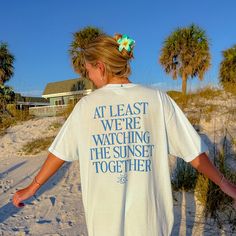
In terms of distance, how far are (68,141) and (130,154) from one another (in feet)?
1.03

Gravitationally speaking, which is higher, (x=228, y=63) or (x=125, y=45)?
(x=228, y=63)

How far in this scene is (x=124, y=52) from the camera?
1.74m

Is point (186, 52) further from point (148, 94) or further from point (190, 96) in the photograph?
point (148, 94)

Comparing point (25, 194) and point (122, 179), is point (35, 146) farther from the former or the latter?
point (122, 179)

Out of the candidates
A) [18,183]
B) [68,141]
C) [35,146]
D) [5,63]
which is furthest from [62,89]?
[68,141]

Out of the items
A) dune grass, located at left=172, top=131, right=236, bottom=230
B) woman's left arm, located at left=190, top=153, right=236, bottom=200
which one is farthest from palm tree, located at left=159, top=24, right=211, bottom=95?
woman's left arm, located at left=190, top=153, right=236, bottom=200

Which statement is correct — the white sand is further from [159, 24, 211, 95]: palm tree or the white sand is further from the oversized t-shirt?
[159, 24, 211, 95]: palm tree

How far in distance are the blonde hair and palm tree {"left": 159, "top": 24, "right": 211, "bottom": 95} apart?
21.9 meters

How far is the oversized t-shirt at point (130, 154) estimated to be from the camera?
167cm

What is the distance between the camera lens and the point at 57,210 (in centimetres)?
479

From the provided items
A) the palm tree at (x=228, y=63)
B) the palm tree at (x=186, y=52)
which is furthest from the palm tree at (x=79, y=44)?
the palm tree at (x=228, y=63)

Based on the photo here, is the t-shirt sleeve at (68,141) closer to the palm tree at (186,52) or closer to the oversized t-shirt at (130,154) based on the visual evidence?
the oversized t-shirt at (130,154)

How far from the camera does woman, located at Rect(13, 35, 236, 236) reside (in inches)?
65.9

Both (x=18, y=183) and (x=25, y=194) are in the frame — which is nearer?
(x=25, y=194)
